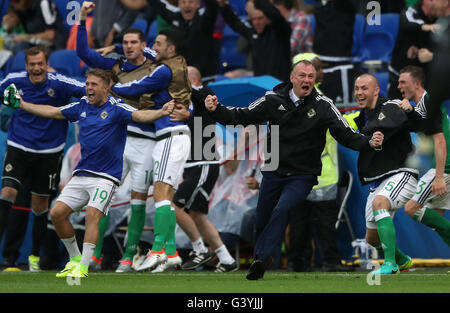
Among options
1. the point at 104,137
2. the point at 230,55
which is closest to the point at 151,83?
the point at 104,137

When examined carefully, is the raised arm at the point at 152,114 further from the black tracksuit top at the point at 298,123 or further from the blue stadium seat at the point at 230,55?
the blue stadium seat at the point at 230,55

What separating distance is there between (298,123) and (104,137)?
202cm

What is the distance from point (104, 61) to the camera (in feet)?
37.6

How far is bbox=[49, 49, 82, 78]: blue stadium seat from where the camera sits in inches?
615

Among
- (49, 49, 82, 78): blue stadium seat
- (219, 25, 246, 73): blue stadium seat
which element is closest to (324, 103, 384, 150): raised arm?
(219, 25, 246, 73): blue stadium seat

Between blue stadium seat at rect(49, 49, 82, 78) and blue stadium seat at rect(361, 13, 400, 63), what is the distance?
14.9 ft

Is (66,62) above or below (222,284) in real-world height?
above

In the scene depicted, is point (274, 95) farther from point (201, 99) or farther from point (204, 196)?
point (204, 196)

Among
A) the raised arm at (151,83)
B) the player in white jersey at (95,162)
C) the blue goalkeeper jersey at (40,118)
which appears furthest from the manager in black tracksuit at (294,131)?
the blue goalkeeper jersey at (40,118)

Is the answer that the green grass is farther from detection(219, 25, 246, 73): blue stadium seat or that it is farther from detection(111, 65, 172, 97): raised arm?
detection(219, 25, 246, 73): blue stadium seat

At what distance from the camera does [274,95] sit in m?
9.51

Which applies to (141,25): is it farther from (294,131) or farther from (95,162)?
(294,131)

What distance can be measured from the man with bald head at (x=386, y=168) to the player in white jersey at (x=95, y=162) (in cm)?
213

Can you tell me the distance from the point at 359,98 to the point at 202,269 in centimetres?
329
